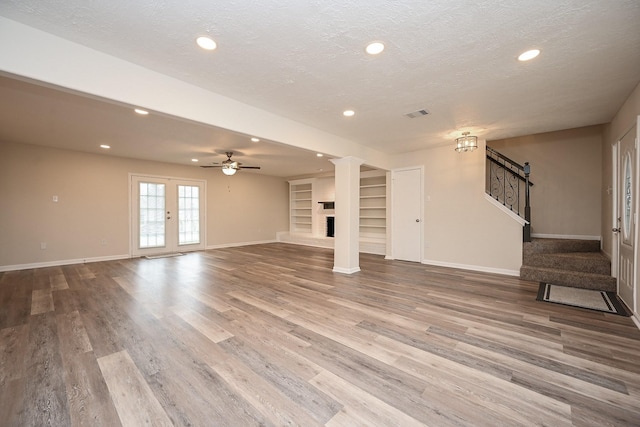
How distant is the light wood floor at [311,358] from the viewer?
1.56 metres

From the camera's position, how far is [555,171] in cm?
528

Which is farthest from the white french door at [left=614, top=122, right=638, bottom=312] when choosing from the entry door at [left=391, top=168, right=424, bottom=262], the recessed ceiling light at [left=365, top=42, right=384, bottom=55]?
the recessed ceiling light at [left=365, top=42, right=384, bottom=55]

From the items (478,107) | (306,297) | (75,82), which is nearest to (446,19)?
(478,107)

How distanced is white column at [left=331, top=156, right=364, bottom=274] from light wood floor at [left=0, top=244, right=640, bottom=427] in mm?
1174

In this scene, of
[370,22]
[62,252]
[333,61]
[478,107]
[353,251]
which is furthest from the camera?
[62,252]

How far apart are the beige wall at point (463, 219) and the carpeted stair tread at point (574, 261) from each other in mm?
261

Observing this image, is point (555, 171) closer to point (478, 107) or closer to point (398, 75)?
point (478, 107)

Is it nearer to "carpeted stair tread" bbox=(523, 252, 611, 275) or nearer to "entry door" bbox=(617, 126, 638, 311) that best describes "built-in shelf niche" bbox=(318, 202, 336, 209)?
"carpeted stair tread" bbox=(523, 252, 611, 275)

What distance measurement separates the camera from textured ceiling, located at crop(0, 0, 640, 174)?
1795 millimetres

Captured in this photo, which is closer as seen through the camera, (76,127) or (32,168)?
(76,127)

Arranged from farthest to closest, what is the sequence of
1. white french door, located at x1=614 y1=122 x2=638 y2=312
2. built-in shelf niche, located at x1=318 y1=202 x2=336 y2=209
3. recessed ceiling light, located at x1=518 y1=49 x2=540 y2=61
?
built-in shelf niche, located at x1=318 y1=202 x2=336 y2=209 → white french door, located at x1=614 y1=122 x2=638 y2=312 → recessed ceiling light, located at x1=518 y1=49 x2=540 y2=61

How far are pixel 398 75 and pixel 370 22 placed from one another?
0.87 metres

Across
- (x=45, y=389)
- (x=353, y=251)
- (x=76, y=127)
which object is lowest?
(x=45, y=389)

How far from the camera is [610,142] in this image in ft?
13.4
